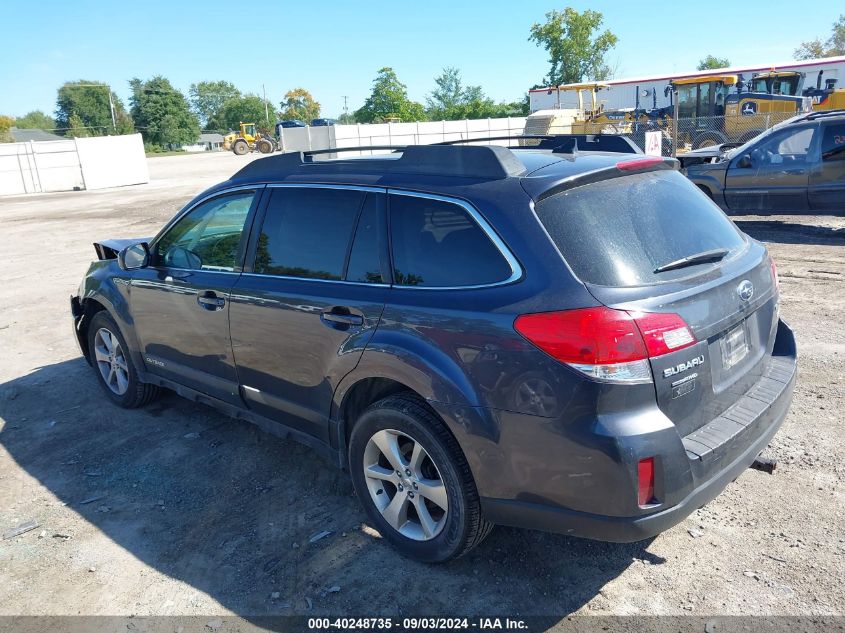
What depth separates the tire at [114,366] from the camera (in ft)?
16.9

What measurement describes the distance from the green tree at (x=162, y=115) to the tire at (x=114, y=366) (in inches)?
4093

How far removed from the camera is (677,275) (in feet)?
9.21

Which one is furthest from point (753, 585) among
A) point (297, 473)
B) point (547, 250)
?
point (297, 473)

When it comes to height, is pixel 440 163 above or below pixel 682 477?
above

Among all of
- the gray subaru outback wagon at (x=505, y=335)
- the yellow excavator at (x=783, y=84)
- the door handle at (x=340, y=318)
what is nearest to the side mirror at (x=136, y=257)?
the gray subaru outback wagon at (x=505, y=335)

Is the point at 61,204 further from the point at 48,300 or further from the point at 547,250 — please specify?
the point at 547,250

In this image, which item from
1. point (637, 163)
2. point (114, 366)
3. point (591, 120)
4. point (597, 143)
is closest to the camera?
point (637, 163)

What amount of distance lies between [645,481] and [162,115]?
111 meters

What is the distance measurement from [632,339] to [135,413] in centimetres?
414

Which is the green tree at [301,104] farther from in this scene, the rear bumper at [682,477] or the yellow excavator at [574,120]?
the rear bumper at [682,477]

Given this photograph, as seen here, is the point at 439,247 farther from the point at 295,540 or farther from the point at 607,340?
the point at 295,540

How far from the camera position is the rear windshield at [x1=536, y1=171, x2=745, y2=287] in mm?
2691

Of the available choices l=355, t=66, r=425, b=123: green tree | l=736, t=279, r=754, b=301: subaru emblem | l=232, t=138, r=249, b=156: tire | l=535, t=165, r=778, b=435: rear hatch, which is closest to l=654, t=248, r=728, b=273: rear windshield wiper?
l=535, t=165, r=778, b=435: rear hatch

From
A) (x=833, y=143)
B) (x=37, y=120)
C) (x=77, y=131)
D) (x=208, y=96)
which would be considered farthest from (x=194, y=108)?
(x=833, y=143)
